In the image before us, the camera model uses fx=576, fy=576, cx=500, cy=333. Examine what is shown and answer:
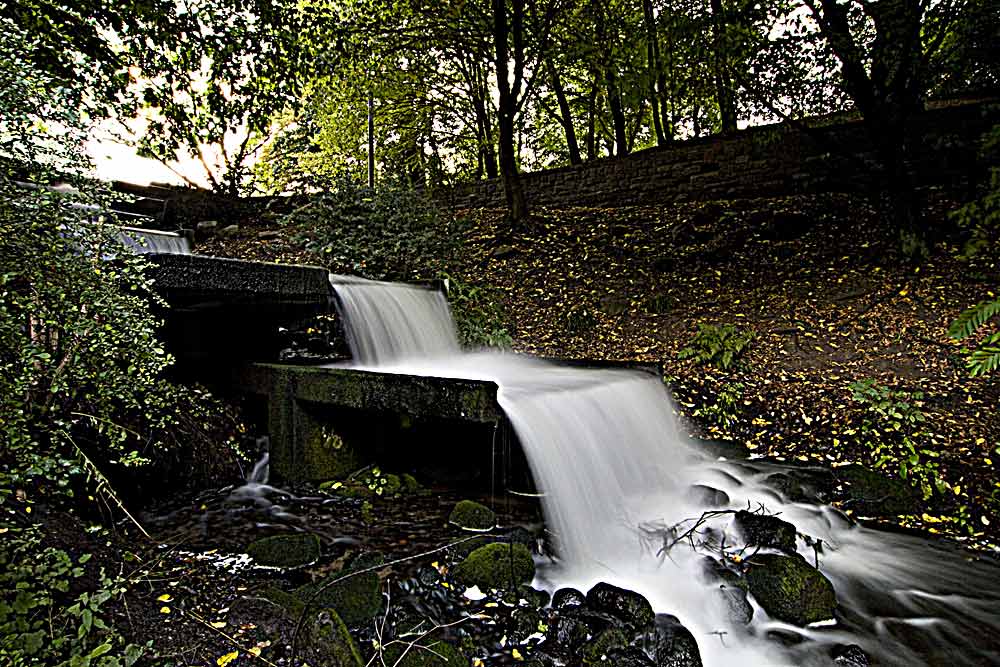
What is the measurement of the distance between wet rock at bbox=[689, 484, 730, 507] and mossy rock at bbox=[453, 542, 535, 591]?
1.62 metres

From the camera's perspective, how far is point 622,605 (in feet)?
9.68

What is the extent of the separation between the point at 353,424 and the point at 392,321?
1.58 meters

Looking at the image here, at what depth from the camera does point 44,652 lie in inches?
75.9

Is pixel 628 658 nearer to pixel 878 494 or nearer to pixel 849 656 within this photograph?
pixel 849 656

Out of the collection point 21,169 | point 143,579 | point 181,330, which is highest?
point 21,169

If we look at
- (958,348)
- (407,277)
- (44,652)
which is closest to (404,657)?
(44,652)

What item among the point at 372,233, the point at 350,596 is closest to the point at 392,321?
the point at 372,233

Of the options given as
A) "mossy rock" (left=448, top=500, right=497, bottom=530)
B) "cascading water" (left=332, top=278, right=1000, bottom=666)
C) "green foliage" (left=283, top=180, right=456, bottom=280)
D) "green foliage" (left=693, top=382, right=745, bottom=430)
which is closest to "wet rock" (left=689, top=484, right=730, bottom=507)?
"cascading water" (left=332, top=278, right=1000, bottom=666)

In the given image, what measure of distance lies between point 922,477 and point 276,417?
518 centimetres

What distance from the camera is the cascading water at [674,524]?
298cm

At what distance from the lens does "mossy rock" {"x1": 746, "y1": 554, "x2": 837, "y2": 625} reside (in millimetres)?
3059

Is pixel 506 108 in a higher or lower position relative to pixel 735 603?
higher

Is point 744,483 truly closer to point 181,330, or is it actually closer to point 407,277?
point 181,330

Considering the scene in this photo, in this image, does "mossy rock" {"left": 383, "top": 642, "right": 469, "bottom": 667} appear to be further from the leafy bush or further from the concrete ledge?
the concrete ledge
